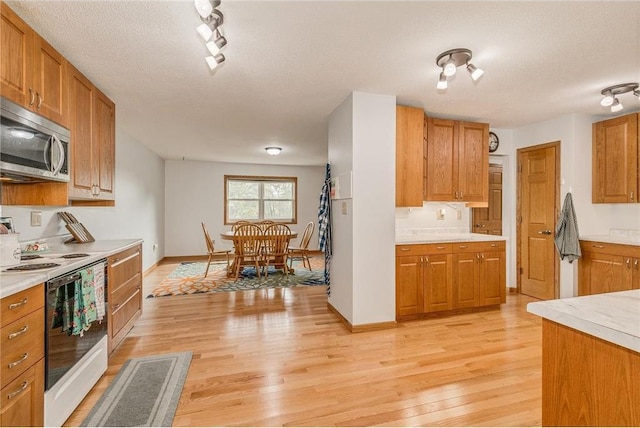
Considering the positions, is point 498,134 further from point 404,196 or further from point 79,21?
point 79,21

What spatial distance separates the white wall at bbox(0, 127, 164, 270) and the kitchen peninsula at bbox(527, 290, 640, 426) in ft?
10.8

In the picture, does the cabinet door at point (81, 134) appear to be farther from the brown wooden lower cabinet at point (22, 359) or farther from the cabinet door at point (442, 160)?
the cabinet door at point (442, 160)

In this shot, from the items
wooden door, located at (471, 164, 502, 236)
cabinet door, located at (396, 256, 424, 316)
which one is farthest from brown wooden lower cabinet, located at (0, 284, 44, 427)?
wooden door, located at (471, 164, 502, 236)

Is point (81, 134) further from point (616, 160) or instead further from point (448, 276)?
point (616, 160)

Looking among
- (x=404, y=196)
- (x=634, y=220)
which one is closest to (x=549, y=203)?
(x=634, y=220)

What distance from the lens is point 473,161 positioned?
3801 mm

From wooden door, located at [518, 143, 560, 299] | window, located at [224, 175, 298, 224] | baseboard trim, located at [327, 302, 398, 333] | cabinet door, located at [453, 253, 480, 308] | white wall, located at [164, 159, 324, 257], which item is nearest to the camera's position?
baseboard trim, located at [327, 302, 398, 333]

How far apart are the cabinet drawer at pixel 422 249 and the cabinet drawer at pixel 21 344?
9.15ft

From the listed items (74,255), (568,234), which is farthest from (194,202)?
(568,234)

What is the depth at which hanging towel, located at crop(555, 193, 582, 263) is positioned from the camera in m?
3.44

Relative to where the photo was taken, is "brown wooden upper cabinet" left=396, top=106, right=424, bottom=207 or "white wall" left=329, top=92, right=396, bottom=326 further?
"brown wooden upper cabinet" left=396, top=106, right=424, bottom=207

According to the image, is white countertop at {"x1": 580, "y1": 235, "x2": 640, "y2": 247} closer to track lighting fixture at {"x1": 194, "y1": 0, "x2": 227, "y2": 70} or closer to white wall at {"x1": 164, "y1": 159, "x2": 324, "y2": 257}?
track lighting fixture at {"x1": 194, "y1": 0, "x2": 227, "y2": 70}

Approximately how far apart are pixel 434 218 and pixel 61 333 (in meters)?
3.85

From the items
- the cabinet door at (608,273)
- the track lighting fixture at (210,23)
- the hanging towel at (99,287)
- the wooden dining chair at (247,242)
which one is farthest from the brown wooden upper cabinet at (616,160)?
the hanging towel at (99,287)
